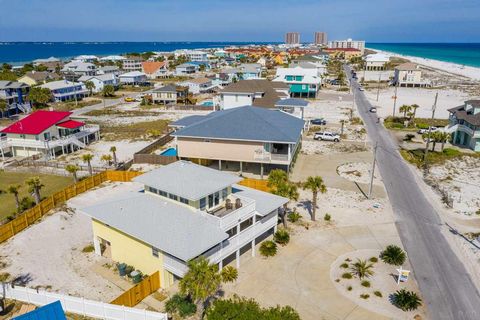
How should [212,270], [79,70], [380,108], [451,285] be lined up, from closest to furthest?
[212,270]
[451,285]
[380,108]
[79,70]

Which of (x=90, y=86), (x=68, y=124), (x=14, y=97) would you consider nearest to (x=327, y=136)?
(x=68, y=124)

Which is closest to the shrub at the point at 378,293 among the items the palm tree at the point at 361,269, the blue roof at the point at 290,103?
the palm tree at the point at 361,269

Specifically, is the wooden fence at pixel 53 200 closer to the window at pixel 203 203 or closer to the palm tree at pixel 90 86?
the window at pixel 203 203

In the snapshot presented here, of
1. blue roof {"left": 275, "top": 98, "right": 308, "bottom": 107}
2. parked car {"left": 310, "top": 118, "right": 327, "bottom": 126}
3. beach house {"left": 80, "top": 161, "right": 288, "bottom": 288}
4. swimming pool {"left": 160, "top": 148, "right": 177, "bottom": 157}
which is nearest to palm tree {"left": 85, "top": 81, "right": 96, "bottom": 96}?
swimming pool {"left": 160, "top": 148, "right": 177, "bottom": 157}

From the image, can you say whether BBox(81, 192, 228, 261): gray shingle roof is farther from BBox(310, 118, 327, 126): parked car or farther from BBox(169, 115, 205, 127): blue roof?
BBox(310, 118, 327, 126): parked car

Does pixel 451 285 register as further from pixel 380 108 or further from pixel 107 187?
pixel 380 108

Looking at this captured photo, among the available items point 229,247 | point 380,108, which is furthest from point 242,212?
point 380,108

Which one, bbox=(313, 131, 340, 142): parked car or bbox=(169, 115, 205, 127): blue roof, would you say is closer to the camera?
bbox=(169, 115, 205, 127): blue roof
